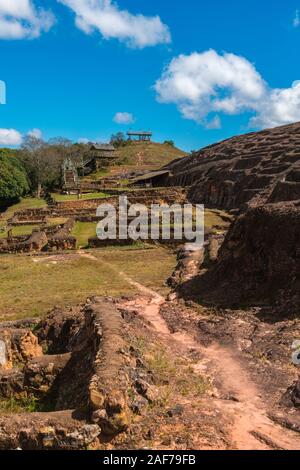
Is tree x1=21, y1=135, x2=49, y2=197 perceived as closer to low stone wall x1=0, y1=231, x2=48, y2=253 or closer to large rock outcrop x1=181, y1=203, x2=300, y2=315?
low stone wall x1=0, y1=231, x2=48, y2=253

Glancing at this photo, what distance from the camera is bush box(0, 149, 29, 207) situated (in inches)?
2077

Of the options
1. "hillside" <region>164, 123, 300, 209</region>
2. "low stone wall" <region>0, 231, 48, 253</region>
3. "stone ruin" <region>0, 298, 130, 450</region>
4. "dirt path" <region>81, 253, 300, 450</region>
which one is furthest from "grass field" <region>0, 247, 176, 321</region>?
"hillside" <region>164, 123, 300, 209</region>

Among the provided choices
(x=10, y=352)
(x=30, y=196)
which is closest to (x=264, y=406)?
(x=10, y=352)

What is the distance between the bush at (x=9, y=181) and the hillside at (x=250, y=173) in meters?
21.2

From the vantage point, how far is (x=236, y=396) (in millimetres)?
8383

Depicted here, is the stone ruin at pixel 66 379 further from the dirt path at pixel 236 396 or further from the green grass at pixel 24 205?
the green grass at pixel 24 205

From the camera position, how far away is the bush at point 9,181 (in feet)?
173

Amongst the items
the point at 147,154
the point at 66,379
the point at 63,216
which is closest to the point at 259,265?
the point at 66,379

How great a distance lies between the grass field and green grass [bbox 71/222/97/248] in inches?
156

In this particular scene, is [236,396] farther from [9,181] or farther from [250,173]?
[9,181]

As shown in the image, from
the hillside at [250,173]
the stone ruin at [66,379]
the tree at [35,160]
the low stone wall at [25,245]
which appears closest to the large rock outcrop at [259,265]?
the stone ruin at [66,379]

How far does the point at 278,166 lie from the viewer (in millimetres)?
42656

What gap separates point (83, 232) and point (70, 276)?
14.0 meters

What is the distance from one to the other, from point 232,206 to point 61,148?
164 ft
